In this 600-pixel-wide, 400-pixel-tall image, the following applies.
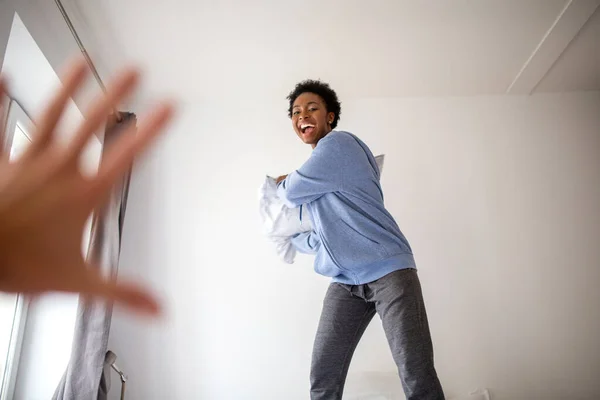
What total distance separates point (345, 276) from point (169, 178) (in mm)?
1404

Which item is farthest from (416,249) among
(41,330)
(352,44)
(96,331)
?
(41,330)

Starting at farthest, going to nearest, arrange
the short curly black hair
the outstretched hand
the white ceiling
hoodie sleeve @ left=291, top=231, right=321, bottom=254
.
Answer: the white ceiling
the short curly black hair
hoodie sleeve @ left=291, top=231, right=321, bottom=254
the outstretched hand

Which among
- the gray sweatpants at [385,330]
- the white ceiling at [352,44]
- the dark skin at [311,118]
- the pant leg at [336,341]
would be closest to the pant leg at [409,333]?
the gray sweatpants at [385,330]

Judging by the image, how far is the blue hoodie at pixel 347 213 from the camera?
4.69ft

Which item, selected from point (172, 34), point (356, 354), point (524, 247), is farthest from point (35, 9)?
point (524, 247)

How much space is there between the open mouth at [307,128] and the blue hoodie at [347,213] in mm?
288

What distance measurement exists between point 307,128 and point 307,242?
0.46 m

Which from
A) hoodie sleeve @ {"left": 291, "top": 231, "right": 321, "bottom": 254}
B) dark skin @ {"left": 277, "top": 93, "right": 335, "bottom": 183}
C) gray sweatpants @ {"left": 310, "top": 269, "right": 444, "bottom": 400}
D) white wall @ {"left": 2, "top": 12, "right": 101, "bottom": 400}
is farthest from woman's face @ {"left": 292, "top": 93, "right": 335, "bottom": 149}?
white wall @ {"left": 2, "top": 12, "right": 101, "bottom": 400}

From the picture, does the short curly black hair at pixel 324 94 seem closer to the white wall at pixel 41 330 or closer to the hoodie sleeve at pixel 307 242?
the hoodie sleeve at pixel 307 242

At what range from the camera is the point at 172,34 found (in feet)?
7.20

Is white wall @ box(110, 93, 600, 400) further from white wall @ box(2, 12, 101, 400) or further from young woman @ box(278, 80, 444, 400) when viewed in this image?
young woman @ box(278, 80, 444, 400)

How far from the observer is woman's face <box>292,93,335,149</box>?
1.85 metres

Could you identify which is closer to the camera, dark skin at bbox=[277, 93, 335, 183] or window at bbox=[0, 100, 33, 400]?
dark skin at bbox=[277, 93, 335, 183]

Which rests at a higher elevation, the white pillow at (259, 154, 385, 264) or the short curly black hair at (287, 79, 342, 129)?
the short curly black hair at (287, 79, 342, 129)
